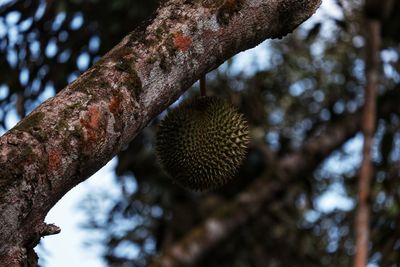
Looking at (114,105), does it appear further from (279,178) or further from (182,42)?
(279,178)

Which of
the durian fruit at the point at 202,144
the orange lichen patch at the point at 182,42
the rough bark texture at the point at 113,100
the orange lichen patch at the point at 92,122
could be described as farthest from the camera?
the durian fruit at the point at 202,144

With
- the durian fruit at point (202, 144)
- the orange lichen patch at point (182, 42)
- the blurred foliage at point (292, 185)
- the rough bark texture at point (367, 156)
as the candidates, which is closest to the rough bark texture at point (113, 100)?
the orange lichen patch at point (182, 42)

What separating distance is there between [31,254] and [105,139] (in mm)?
258

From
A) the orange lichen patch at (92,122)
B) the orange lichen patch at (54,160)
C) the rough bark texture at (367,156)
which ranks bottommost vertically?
the rough bark texture at (367,156)

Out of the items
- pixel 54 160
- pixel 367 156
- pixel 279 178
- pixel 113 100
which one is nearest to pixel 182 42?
pixel 113 100

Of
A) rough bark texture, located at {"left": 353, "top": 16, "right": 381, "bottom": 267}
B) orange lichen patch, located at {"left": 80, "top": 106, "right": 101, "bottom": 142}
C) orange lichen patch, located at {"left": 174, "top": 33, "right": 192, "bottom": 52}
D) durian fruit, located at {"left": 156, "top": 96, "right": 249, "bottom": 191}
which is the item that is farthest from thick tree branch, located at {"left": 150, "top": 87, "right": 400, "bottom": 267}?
orange lichen patch, located at {"left": 80, "top": 106, "right": 101, "bottom": 142}

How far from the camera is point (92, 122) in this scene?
1.69 m

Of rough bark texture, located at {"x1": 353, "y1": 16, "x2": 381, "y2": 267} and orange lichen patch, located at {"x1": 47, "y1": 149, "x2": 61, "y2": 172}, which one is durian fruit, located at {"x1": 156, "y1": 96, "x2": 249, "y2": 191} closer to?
rough bark texture, located at {"x1": 353, "y1": 16, "x2": 381, "y2": 267}

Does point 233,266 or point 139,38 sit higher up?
point 139,38

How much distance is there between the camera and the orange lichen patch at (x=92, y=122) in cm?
167

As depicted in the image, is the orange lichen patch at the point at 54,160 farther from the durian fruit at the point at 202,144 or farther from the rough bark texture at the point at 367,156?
the rough bark texture at the point at 367,156

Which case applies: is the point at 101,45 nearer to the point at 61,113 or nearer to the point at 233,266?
the point at 61,113

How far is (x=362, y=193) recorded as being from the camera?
2.89 metres

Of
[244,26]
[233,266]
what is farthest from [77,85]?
[233,266]
